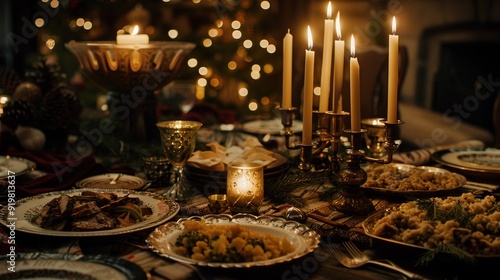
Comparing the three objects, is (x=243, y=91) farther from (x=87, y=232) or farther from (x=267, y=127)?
(x=87, y=232)

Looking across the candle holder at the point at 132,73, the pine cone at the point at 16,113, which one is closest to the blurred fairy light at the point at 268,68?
the candle holder at the point at 132,73

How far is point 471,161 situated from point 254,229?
2.92 feet

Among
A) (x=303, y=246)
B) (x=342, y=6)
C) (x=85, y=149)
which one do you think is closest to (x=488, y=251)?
(x=303, y=246)

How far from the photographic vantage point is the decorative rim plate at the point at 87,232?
3.87 feet

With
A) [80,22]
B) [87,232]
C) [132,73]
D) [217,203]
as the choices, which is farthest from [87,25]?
[87,232]

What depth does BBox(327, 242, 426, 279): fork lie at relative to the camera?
3.56ft

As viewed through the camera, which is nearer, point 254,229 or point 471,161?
point 254,229

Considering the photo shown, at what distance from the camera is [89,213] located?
1236 millimetres

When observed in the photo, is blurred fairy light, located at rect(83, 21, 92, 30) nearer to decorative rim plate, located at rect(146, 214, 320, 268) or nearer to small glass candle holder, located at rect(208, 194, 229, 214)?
small glass candle holder, located at rect(208, 194, 229, 214)

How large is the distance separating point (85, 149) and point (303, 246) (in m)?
1.07

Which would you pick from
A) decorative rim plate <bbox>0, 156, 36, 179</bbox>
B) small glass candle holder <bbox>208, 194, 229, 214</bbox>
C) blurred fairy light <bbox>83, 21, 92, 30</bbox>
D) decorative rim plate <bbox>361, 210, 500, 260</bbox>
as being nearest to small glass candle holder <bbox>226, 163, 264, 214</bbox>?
small glass candle holder <bbox>208, 194, 229, 214</bbox>

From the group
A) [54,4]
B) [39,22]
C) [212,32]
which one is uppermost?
[54,4]

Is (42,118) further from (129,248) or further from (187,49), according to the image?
(129,248)

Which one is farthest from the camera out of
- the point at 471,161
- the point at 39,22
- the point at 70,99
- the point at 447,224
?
the point at 39,22
